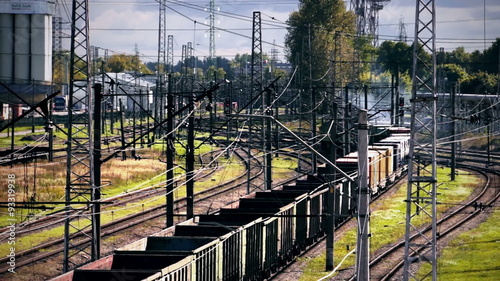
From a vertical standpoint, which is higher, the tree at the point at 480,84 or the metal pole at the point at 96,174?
the tree at the point at 480,84

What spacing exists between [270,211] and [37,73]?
4736cm

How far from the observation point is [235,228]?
26.1 m

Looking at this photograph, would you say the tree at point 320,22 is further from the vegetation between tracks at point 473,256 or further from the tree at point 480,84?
the vegetation between tracks at point 473,256

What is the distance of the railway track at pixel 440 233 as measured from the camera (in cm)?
3086

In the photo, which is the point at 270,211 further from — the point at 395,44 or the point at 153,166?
the point at 395,44

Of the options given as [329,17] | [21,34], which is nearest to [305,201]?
[21,34]

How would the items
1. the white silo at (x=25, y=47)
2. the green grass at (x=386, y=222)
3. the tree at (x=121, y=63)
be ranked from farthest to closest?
the tree at (x=121, y=63)
the white silo at (x=25, y=47)
the green grass at (x=386, y=222)

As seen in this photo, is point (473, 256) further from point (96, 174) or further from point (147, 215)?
point (147, 215)

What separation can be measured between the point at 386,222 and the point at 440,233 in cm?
396

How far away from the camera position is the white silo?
225ft

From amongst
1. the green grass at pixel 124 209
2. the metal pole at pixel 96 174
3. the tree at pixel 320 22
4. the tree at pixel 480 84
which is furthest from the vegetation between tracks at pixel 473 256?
the tree at pixel 320 22

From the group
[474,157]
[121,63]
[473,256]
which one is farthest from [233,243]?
[121,63]

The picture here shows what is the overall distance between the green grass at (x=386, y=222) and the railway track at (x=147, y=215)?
15.7ft

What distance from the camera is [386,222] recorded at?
4272 cm
